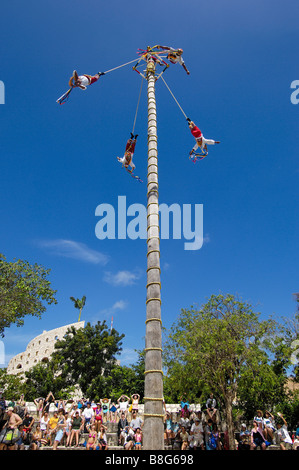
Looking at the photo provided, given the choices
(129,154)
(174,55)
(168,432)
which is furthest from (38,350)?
(174,55)

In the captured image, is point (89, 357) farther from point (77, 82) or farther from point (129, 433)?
point (77, 82)

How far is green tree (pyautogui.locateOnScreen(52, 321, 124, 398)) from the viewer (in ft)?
107

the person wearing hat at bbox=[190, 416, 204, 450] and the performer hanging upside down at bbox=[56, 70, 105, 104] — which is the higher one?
the performer hanging upside down at bbox=[56, 70, 105, 104]

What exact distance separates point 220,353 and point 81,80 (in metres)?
16.6

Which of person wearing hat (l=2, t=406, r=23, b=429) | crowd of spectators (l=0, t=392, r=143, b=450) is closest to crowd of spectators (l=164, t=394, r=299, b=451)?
crowd of spectators (l=0, t=392, r=143, b=450)

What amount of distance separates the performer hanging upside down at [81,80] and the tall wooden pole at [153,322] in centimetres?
228

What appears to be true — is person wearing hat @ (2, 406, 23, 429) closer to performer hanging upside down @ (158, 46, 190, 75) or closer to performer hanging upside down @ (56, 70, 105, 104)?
performer hanging upside down @ (56, 70, 105, 104)

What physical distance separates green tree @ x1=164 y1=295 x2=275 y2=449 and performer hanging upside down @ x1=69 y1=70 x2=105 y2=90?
1551 cm

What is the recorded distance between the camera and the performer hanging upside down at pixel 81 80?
7598 millimetres

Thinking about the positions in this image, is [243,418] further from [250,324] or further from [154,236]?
[154,236]

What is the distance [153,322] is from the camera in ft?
A: 15.6

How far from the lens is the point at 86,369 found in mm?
33594

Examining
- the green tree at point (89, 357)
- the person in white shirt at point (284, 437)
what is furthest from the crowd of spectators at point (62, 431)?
the green tree at point (89, 357)
